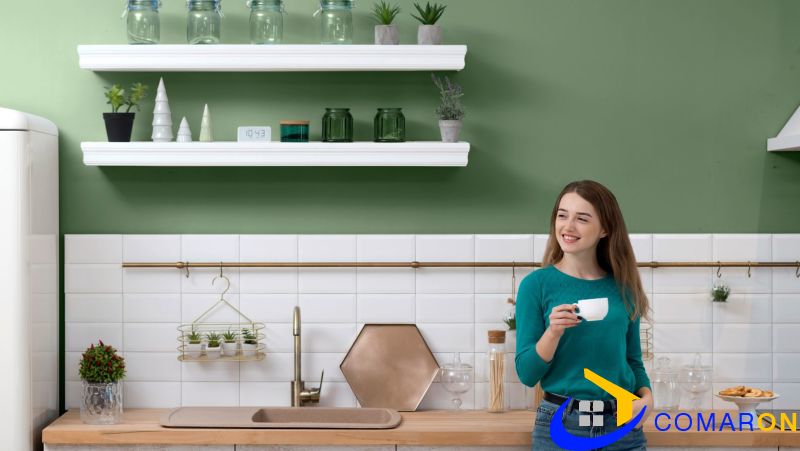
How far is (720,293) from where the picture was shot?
3.30m

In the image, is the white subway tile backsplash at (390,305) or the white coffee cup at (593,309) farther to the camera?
the white subway tile backsplash at (390,305)

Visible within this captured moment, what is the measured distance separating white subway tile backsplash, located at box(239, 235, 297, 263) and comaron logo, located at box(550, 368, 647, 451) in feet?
4.10

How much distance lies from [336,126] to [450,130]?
41 centimetres

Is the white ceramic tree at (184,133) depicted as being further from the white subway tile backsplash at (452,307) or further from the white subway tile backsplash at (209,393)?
the white subway tile backsplash at (452,307)

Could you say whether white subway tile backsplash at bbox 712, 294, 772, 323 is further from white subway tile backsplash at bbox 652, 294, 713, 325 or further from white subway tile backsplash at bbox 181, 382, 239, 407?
white subway tile backsplash at bbox 181, 382, 239, 407

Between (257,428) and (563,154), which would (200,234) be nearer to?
(257,428)

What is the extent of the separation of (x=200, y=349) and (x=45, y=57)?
4.02 ft

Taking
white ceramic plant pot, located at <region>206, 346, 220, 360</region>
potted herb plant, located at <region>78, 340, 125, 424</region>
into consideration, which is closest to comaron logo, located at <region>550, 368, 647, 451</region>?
white ceramic plant pot, located at <region>206, 346, 220, 360</region>

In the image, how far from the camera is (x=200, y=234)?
11.0ft

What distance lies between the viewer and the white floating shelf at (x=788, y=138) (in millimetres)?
3163

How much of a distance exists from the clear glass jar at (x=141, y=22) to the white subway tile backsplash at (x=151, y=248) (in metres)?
0.71

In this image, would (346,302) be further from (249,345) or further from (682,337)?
(682,337)

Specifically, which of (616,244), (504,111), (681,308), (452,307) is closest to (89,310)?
(452,307)

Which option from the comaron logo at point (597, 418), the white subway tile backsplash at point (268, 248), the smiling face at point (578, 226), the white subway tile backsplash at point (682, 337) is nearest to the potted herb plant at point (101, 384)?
the white subway tile backsplash at point (268, 248)
